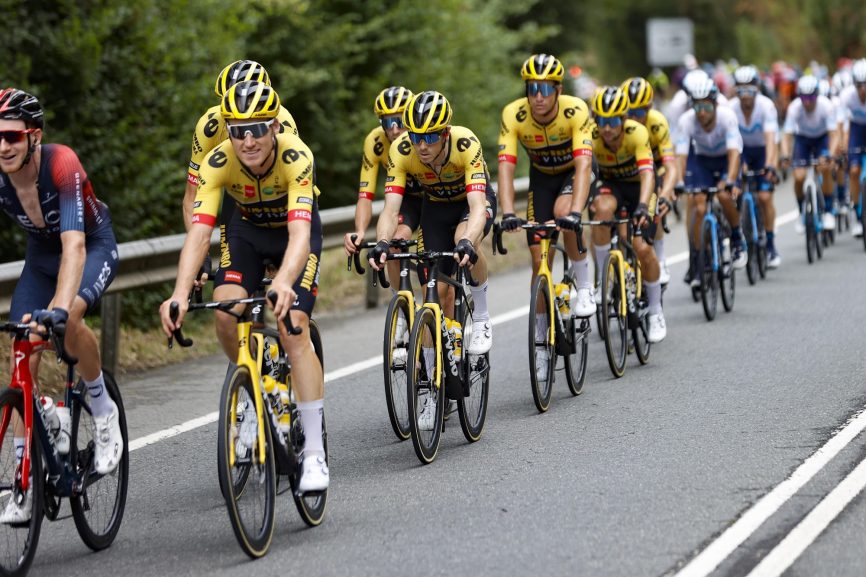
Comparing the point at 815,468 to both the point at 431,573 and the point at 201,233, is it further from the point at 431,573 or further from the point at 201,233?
the point at 201,233

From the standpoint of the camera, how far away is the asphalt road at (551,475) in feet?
20.5

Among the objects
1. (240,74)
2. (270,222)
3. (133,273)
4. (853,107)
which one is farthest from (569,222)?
(853,107)

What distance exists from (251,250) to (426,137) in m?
1.40

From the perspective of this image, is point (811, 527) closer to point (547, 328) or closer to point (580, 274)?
point (547, 328)

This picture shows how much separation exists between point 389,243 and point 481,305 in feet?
4.21

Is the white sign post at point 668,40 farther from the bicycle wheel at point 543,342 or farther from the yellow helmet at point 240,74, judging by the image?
the yellow helmet at point 240,74

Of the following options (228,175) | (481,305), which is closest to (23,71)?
(481,305)

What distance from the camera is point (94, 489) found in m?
6.98

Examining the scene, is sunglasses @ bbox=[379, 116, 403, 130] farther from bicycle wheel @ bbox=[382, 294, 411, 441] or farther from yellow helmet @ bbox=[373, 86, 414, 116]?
bicycle wheel @ bbox=[382, 294, 411, 441]

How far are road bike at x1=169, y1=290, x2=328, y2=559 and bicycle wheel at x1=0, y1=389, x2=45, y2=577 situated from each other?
73 centimetres

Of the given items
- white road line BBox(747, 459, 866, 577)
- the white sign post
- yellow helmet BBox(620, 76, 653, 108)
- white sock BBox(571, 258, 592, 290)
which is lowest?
white road line BBox(747, 459, 866, 577)

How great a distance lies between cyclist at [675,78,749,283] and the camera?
44.1 ft

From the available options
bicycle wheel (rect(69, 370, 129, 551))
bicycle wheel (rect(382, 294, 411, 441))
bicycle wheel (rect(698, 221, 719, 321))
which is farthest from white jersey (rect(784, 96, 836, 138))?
bicycle wheel (rect(69, 370, 129, 551))

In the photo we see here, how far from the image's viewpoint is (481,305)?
30.6 feet
